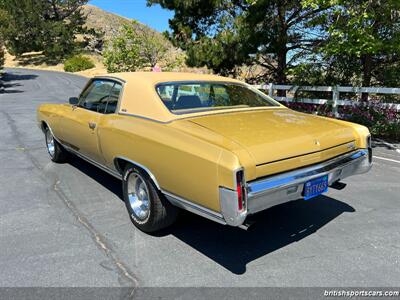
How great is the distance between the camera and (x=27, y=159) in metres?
6.69

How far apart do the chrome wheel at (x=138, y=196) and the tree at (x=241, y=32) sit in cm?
887

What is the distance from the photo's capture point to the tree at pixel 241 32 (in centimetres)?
1190

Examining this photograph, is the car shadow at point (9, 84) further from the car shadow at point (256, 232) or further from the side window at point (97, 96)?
the car shadow at point (256, 232)

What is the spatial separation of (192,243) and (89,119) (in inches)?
80.8

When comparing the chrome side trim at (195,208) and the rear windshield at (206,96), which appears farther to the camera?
the rear windshield at (206,96)

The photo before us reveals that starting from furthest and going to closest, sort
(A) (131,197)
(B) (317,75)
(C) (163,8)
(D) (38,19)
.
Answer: (D) (38,19)
(C) (163,8)
(B) (317,75)
(A) (131,197)

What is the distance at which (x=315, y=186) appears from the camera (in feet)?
11.0

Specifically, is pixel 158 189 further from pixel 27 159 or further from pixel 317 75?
pixel 317 75

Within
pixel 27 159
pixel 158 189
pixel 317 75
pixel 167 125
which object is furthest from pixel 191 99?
pixel 317 75

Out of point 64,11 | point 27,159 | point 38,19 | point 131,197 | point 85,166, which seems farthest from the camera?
point 64,11

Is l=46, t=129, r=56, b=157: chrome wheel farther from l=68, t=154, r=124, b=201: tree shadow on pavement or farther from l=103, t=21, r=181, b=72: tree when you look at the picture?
l=103, t=21, r=181, b=72: tree

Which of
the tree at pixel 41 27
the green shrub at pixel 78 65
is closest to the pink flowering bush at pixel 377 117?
the green shrub at pixel 78 65

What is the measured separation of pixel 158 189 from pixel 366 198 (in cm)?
284

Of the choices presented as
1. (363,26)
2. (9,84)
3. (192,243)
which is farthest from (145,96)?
(9,84)
